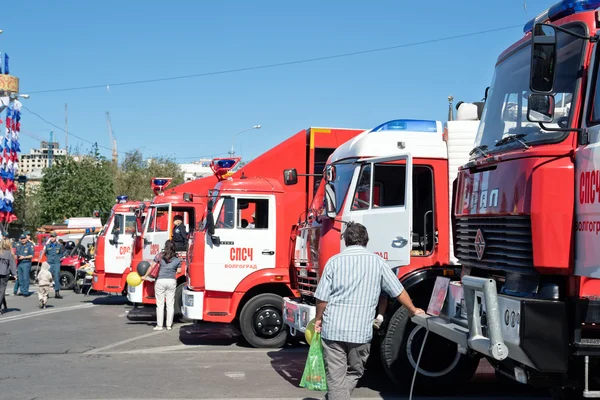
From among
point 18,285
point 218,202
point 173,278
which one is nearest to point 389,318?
point 218,202

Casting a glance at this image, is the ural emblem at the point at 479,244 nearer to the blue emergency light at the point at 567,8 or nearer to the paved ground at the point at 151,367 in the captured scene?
the blue emergency light at the point at 567,8

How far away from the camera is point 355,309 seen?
5.89 m

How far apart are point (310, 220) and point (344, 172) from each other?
1293 mm

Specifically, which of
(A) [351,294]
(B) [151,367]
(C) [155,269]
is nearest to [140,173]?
(C) [155,269]

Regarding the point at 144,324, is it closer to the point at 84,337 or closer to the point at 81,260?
the point at 84,337

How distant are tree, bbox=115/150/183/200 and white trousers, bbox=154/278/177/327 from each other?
35067 millimetres

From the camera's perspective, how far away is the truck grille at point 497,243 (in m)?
5.25

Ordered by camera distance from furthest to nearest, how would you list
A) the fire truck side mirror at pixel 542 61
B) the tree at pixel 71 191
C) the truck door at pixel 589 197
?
1. the tree at pixel 71 191
2. the fire truck side mirror at pixel 542 61
3. the truck door at pixel 589 197

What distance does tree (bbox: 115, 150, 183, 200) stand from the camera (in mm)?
51375

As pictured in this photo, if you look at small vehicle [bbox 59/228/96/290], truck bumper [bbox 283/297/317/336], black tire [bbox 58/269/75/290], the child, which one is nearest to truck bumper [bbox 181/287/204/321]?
truck bumper [bbox 283/297/317/336]

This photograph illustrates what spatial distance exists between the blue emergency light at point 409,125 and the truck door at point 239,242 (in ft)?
11.8

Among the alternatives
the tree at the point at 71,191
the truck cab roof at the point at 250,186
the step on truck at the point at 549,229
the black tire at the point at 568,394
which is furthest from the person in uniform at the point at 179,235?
the tree at the point at 71,191

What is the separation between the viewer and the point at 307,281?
10031 millimetres

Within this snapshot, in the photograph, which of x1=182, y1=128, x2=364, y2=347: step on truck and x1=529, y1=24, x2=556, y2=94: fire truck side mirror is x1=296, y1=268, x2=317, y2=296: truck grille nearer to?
x1=182, y1=128, x2=364, y2=347: step on truck
